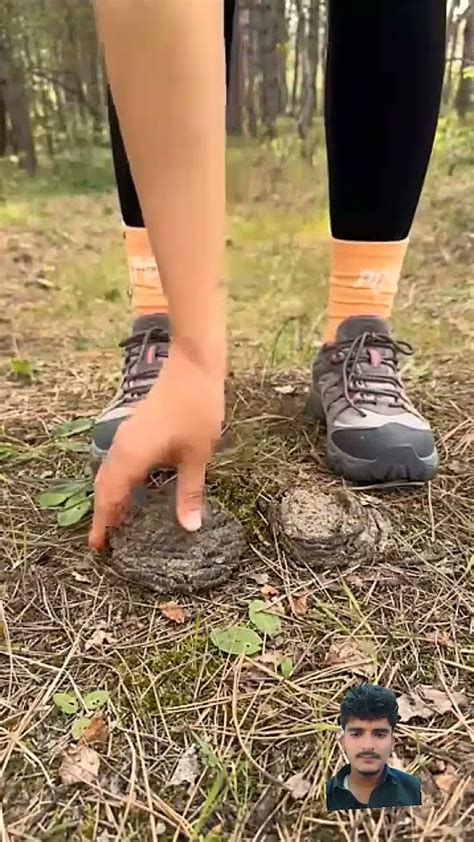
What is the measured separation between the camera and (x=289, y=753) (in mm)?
733

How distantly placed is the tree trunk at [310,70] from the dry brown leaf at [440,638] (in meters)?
3.60

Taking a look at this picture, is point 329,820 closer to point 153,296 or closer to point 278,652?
point 278,652

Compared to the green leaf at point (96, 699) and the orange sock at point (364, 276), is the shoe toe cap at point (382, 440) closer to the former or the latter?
the orange sock at point (364, 276)

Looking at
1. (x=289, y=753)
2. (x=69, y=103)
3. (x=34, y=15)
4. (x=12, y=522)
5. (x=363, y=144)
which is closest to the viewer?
(x=289, y=753)

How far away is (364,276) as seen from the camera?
49.2 inches

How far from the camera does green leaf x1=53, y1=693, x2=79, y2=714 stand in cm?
78

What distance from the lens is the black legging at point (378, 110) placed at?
1.13m

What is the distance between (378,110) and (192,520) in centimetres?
63

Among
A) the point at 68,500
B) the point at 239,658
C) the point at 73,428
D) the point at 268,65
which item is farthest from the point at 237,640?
the point at 268,65

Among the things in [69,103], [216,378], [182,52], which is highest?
[182,52]

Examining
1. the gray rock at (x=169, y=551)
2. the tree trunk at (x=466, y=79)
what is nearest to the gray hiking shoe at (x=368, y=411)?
the gray rock at (x=169, y=551)

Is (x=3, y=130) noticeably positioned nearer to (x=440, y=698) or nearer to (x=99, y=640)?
(x=99, y=640)

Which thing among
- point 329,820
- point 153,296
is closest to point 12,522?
point 153,296

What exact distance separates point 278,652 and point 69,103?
168 inches
